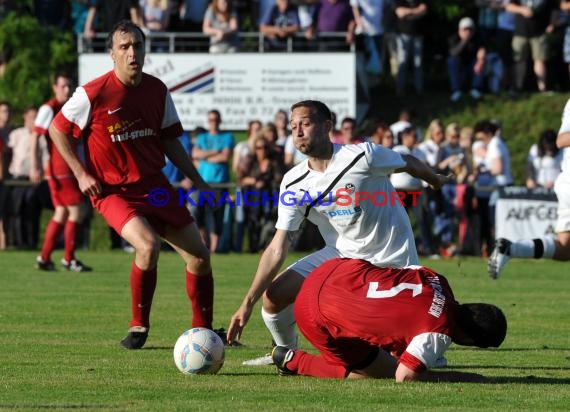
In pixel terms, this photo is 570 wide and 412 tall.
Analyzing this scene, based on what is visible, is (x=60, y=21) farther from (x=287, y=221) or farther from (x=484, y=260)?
(x=287, y=221)

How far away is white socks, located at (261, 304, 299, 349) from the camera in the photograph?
9.23m

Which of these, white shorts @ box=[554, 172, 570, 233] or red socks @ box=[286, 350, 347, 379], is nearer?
red socks @ box=[286, 350, 347, 379]

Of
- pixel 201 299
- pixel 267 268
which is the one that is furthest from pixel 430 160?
pixel 267 268

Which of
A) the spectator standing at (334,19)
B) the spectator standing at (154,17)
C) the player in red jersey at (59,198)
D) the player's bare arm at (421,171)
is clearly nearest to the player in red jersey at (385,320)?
the player's bare arm at (421,171)

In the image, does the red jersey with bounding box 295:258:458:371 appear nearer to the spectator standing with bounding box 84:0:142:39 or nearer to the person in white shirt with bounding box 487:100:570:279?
the person in white shirt with bounding box 487:100:570:279

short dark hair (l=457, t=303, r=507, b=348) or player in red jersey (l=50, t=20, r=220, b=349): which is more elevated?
player in red jersey (l=50, t=20, r=220, b=349)

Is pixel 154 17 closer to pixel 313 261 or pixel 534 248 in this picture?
pixel 534 248

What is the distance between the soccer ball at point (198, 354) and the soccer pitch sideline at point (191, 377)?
0.11 metres

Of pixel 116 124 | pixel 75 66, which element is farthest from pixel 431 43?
pixel 116 124

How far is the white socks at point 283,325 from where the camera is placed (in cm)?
923

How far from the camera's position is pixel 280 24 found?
1016 inches

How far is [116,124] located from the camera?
10.5 metres

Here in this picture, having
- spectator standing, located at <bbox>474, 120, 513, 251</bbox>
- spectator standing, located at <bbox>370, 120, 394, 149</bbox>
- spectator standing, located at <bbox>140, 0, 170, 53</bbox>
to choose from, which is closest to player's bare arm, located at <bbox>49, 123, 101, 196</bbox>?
spectator standing, located at <bbox>370, 120, 394, 149</bbox>

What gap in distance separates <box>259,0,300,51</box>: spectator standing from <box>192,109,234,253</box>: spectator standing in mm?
4459
